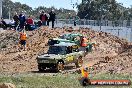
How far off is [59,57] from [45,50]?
1021 centimetres

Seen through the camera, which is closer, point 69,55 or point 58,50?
point 58,50

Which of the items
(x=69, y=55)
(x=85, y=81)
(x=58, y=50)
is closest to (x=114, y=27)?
(x=69, y=55)

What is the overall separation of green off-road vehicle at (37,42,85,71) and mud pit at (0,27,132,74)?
1486 millimetres

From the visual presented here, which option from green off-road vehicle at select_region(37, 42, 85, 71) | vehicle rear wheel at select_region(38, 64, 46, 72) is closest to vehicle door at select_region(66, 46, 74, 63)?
green off-road vehicle at select_region(37, 42, 85, 71)

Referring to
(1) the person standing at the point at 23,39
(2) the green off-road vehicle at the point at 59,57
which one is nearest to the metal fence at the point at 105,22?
(1) the person standing at the point at 23,39

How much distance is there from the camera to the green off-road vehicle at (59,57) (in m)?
29.2

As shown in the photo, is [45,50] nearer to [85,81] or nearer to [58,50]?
[58,50]

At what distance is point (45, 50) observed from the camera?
130 ft

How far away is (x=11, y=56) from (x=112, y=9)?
6219 centimetres

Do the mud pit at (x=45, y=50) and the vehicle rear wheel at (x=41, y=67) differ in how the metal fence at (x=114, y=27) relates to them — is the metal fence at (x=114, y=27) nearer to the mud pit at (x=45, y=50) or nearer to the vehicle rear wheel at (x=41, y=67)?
the mud pit at (x=45, y=50)

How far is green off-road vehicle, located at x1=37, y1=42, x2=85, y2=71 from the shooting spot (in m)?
29.2

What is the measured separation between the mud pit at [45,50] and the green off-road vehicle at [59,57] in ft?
4.88

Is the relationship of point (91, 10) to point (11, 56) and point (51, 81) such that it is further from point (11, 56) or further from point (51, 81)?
point (51, 81)

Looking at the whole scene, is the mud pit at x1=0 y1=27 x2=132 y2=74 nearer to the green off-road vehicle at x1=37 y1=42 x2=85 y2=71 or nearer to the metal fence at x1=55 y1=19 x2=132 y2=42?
the metal fence at x1=55 y1=19 x2=132 y2=42
